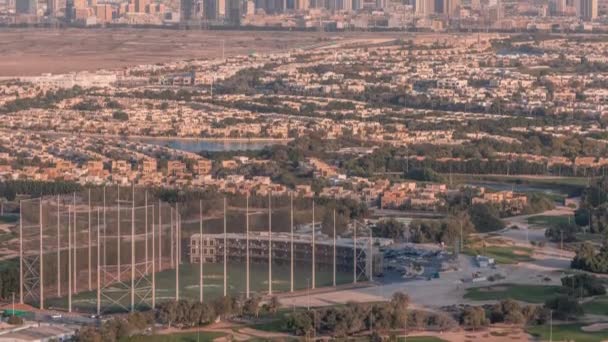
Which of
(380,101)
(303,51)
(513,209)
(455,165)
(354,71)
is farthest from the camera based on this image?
(303,51)

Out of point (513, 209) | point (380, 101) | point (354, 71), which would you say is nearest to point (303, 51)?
point (354, 71)

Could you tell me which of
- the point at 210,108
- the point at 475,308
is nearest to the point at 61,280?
the point at 475,308

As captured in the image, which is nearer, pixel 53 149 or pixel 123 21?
pixel 53 149

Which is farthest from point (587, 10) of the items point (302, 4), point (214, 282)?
point (214, 282)

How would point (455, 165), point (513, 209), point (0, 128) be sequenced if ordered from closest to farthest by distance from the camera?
1. point (513, 209)
2. point (455, 165)
3. point (0, 128)

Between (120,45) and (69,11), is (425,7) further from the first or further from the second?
(120,45)

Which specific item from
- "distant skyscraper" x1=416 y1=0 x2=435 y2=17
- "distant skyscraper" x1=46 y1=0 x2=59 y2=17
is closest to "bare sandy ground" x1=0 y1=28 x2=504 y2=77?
"distant skyscraper" x1=46 y1=0 x2=59 y2=17

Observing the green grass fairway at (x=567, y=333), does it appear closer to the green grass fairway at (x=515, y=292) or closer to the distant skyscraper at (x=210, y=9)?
the green grass fairway at (x=515, y=292)

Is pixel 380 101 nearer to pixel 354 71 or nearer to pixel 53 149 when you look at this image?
pixel 354 71
